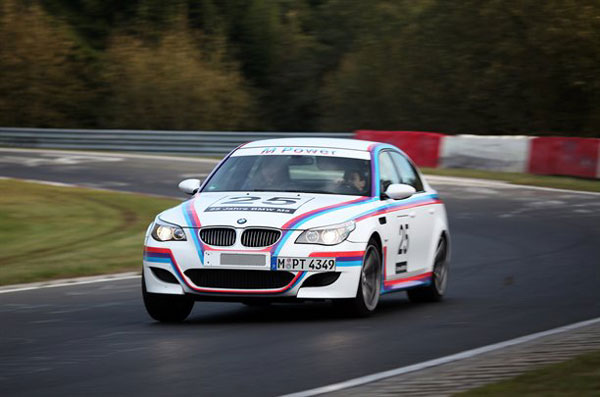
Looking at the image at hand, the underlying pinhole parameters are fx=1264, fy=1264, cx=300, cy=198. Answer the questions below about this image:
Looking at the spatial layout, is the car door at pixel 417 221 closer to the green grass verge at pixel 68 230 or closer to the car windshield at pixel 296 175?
the car windshield at pixel 296 175

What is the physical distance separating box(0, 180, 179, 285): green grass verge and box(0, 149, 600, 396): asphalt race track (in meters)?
1.56

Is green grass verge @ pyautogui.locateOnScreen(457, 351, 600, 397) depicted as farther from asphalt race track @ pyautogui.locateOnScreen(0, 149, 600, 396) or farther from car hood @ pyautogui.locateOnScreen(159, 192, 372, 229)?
car hood @ pyautogui.locateOnScreen(159, 192, 372, 229)

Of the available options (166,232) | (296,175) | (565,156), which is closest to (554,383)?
(166,232)

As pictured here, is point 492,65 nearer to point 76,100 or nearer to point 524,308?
point 76,100

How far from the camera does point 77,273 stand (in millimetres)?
13945

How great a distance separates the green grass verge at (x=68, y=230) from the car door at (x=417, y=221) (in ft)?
13.6

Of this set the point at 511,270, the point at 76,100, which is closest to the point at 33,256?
the point at 511,270

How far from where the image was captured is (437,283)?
38.9ft

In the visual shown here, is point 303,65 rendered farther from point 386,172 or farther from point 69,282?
point 386,172

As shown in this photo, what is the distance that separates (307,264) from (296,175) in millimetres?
1393

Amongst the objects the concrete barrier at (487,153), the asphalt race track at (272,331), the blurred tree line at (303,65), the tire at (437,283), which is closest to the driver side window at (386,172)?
the tire at (437,283)

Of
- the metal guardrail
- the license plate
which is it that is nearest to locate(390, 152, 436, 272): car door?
the license plate

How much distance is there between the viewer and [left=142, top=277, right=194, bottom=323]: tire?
31.8ft

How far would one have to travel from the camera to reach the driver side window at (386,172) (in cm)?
1091
